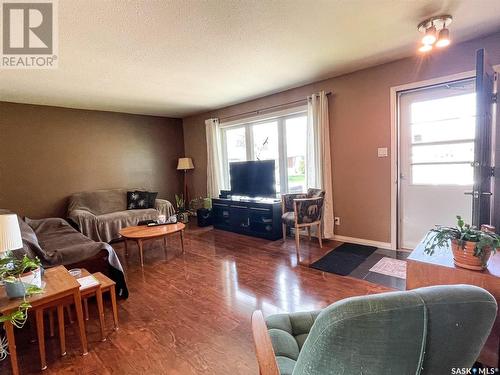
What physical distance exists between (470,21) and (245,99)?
3217 millimetres

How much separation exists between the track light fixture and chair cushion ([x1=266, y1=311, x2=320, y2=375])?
8.47 feet

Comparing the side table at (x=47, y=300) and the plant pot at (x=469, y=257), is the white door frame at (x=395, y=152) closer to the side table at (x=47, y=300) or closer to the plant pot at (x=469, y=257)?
the plant pot at (x=469, y=257)

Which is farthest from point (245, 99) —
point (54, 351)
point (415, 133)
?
point (54, 351)

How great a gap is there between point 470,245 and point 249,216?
132 inches

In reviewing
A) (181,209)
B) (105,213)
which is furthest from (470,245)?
(181,209)

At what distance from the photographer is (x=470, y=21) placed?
2361mm

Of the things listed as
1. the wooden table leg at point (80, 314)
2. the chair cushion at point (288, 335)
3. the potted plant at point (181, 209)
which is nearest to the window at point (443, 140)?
the chair cushion at point (288, 335)

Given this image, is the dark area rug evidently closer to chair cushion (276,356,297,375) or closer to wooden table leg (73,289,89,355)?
chair cushion (276,356,297,375)

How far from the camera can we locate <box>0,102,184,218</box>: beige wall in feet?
13.8

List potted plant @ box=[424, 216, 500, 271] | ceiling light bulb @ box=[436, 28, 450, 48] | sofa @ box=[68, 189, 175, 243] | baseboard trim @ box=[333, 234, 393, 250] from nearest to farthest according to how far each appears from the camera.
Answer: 1. potted plant @ box=[424, 216, 500, 271]
2. ceiling light bulb @ box=[436, 28, 450, 48]
3. baseboard trim @ box=[333, 234, 393, 250]
4. sofa @ box=[68, 189, 175, 243]

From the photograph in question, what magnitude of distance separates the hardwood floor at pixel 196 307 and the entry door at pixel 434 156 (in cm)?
115

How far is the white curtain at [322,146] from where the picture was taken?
12.6ft

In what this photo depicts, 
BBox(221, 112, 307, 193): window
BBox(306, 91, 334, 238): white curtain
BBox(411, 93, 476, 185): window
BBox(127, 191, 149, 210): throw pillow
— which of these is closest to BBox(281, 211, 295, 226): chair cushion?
BBox(306, 91, 334, 238): white curtain

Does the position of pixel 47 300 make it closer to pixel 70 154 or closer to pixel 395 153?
pixel 395 153
